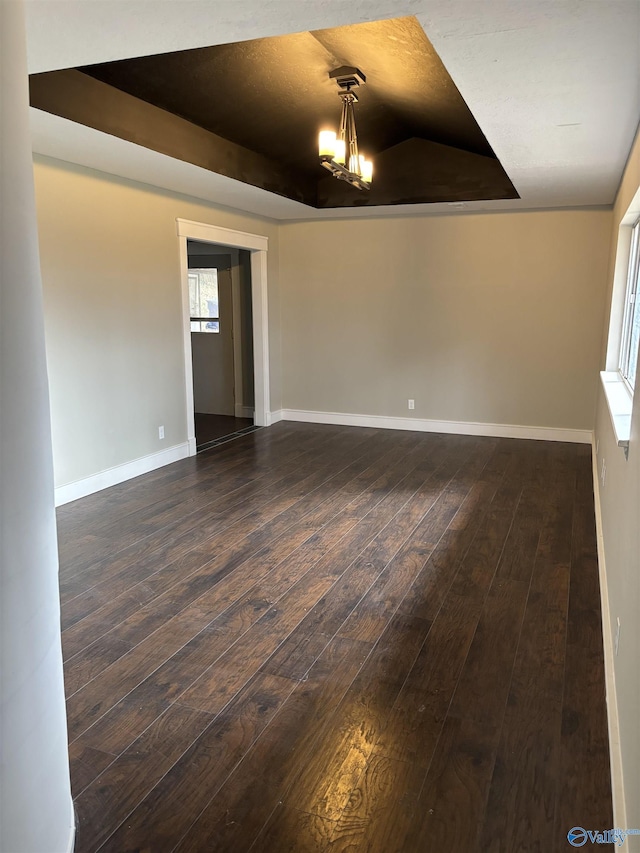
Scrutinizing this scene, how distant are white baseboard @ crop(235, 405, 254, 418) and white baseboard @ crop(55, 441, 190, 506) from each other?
2.01 m

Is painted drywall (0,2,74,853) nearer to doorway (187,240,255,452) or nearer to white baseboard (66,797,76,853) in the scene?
white baseboard (66,797,76,853)

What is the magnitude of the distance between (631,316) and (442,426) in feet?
9.15

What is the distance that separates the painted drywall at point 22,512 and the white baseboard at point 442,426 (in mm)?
5902

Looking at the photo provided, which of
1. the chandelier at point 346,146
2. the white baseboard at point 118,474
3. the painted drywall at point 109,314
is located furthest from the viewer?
the white baseboard at point 118,474

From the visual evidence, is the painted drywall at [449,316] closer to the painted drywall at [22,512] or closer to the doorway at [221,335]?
the doorway at [221,335]

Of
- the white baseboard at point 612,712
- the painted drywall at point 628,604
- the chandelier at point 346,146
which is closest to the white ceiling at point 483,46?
the chandelier at point 346,146

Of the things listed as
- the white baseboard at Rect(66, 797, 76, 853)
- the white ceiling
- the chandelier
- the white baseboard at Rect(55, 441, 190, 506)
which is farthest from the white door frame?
the white baseboard at Rect(66, 797, 76, 853)

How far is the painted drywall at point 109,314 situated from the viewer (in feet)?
Result: 14.4

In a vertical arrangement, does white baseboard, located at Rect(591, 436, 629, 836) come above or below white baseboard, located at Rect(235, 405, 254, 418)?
below

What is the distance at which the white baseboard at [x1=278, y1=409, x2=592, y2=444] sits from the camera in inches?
259

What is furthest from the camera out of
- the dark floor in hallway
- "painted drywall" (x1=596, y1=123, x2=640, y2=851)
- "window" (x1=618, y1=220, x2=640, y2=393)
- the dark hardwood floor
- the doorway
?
the doorway

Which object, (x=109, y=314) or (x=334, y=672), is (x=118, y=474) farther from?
(x=334, y=672)

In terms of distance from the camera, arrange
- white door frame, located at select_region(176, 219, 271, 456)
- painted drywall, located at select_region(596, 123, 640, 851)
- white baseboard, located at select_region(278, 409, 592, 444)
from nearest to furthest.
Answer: painted drywall, located at select_region(596, 123, 640, 851) → white door frame, located at select_region(176, 219, 271, 456) → white baseboard, located at select_region(278, 409, 592, 444)

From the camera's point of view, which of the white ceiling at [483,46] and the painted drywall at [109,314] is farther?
the painted drywall at [109,314]
